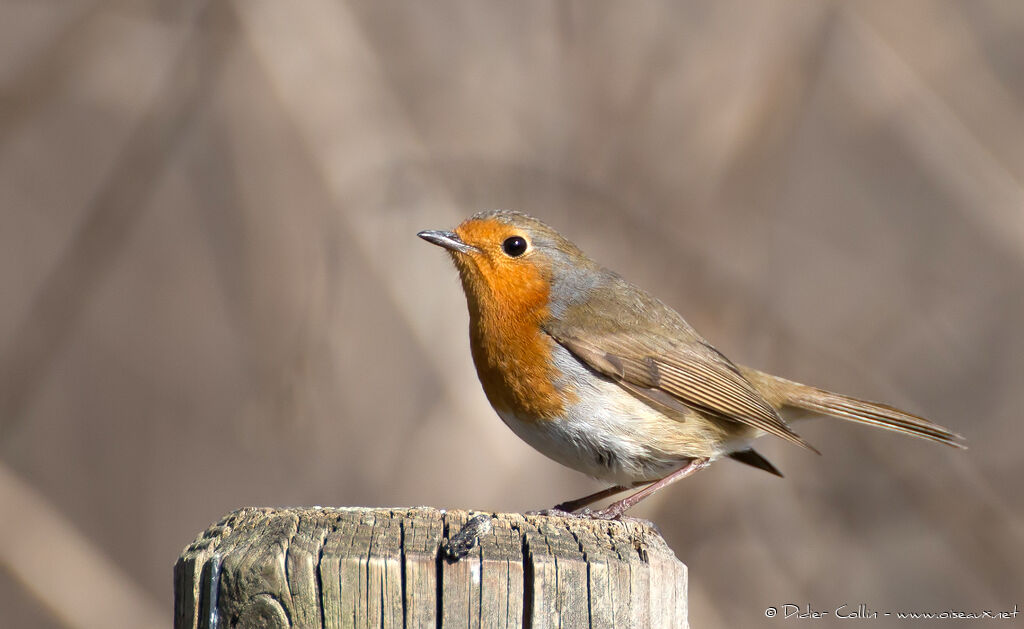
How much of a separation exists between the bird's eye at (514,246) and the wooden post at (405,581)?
2.04 meters

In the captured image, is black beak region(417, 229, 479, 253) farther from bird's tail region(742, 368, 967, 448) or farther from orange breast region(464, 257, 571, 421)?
bird's tail region(742, 368, 967, 448)

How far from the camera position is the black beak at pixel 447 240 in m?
3.73

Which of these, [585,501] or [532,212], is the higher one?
[532,212]

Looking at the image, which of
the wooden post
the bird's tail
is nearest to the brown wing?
the bird's tail

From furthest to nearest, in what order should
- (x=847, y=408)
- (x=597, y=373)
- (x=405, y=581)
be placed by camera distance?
(x=847, y=408) → (x=597, y=373) → (x=405, y=581)

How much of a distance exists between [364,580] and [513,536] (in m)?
0.28

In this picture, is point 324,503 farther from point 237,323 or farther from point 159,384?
point 159,384

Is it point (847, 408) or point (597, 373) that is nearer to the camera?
point (597, 373)

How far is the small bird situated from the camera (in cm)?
354

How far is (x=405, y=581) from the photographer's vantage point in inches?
67.8

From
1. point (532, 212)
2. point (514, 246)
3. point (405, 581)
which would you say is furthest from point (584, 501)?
point (405, 581)

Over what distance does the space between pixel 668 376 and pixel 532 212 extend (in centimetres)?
146

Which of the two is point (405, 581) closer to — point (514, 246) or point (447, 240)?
point (447, 240)

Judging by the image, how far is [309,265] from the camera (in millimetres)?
5055
